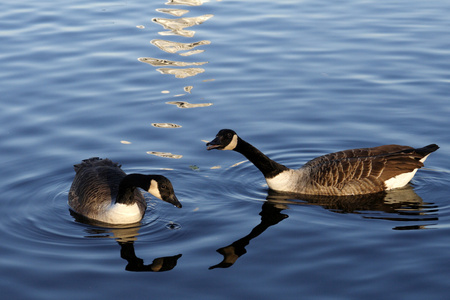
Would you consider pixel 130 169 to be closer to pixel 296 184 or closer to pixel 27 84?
pixel 296 184

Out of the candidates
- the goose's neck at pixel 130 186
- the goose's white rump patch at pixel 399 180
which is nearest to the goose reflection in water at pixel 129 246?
the goose's neck at pixel 130 186

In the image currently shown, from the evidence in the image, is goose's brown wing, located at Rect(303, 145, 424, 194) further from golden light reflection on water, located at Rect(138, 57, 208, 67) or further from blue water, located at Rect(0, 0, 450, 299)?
golden light reflection on water, located at Rect(138, 57, 208, 67)

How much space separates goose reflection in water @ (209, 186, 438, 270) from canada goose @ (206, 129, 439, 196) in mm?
162

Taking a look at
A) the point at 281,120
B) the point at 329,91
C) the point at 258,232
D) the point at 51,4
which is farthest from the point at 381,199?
the point at 51,4

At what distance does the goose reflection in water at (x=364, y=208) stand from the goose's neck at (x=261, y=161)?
418 mm

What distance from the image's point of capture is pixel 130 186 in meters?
12.4

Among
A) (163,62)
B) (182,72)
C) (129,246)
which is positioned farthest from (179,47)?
(129,246)

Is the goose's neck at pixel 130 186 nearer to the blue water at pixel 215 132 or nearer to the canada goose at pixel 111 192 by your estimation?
the canada goose at pixel 111 192

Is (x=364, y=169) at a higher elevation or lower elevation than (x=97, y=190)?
higher

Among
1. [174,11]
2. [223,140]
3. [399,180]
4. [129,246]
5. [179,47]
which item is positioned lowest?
[129,246]

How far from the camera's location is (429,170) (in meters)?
14.6

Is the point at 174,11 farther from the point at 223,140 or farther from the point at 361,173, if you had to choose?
the point at 361,173

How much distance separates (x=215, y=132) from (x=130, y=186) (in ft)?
14.4

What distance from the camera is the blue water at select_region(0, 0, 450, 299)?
10.9 meters
